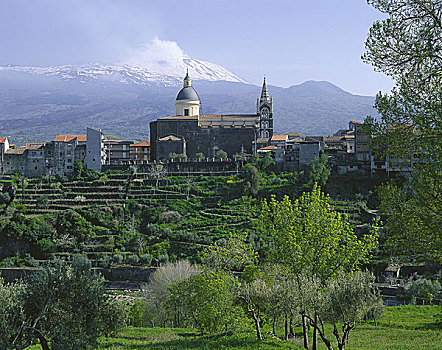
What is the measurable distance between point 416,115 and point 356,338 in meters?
15.2

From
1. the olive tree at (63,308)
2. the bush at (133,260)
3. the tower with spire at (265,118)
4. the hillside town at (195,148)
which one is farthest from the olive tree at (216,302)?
the tower with spire at (265,118)

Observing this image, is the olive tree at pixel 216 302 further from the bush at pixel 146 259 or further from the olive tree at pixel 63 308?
the bush at pixel 146 259

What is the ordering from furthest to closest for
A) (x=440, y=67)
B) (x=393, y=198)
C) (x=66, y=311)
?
(x=66, y=311) → (x=393, y=198) → (x=440, y=67)

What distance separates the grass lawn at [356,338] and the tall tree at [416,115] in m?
7.44

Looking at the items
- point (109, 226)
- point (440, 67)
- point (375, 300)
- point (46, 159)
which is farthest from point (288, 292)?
point (46, 159)

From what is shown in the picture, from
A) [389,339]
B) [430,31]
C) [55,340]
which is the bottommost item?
[389,339]

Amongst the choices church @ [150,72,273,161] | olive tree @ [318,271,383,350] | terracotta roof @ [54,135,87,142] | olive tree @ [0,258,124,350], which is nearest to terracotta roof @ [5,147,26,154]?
terracotta roof @ [54,135,87,142]

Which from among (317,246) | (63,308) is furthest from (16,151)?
(317,246)

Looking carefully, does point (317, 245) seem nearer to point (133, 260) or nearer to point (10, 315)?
point (10, 315)

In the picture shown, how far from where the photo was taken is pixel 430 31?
42.9 ft

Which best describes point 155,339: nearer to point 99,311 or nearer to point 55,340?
point 99,311

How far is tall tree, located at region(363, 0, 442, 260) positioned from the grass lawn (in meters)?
7.44

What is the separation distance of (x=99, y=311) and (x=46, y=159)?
66153 mm

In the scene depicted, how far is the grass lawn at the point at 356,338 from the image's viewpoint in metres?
19.4
